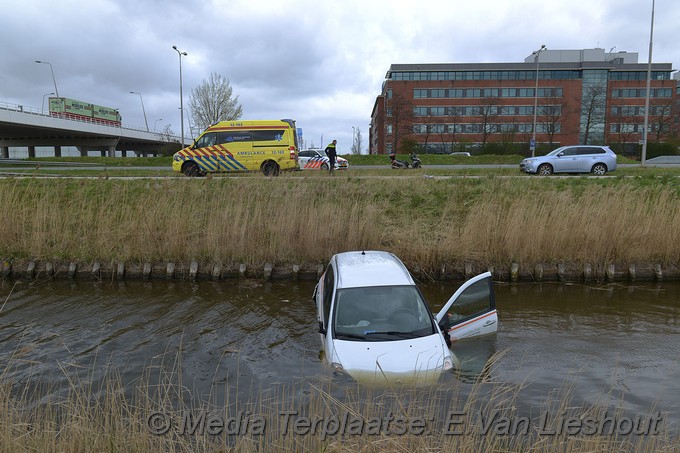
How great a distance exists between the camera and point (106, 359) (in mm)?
6781

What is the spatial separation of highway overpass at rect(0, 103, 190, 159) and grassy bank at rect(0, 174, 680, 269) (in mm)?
38016

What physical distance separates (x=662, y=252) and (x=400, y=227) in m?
6.56

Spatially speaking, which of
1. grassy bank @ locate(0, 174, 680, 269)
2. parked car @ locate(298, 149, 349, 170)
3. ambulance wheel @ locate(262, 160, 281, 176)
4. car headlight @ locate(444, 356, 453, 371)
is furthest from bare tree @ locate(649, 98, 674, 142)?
car headlight @ locate(444, 356, 453, 371)

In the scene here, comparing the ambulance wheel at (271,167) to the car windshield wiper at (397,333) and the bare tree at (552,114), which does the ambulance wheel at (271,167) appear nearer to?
the car windshield wiper at (397,333)

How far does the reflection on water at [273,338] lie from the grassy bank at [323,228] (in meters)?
0.98

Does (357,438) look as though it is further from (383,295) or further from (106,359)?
(106,359)

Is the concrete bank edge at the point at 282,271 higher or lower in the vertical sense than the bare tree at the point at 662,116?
lower

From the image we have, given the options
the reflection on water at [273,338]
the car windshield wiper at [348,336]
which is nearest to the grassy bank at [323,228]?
the reflection on water at [273,338]

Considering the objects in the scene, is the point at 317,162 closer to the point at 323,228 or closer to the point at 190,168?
the point at 190,168

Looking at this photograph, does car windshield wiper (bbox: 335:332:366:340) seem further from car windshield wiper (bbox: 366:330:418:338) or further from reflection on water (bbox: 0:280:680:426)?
reflection on water (bbox: 0:280:680:426)

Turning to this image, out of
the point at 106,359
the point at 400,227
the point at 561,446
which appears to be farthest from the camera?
the point at 400,227

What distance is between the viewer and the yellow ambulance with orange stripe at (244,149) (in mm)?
21312

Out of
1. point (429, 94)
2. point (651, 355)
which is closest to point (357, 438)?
point (651, 355)

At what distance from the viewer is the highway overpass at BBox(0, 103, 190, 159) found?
48.9 m
